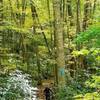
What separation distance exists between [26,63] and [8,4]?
3.84 metres

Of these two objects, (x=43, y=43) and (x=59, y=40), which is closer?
(x=59, y=40)

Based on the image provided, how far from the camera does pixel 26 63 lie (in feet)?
58.6

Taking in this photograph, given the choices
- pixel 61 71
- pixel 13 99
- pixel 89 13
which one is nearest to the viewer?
pixel 13 99

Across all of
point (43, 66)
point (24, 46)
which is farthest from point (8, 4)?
point (43, 66)

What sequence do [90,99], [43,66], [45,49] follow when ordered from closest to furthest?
[90,99] < [45,49] < [43,66]

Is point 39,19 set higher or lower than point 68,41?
higher

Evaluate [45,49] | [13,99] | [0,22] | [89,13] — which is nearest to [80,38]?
[13,99]

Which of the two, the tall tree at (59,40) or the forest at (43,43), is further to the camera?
the forest at (43,43)

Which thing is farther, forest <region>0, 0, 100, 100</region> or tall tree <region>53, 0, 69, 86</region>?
forest <region>0, 0, 100, 100</region>

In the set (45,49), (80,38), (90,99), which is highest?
(80,38)

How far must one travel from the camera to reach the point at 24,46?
17.8m

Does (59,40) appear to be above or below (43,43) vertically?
above

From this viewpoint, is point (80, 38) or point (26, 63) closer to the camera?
point (80, 38)

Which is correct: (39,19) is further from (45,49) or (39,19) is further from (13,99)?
(13,99)
